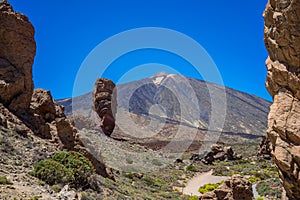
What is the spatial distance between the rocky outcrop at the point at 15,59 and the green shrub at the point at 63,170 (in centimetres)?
458

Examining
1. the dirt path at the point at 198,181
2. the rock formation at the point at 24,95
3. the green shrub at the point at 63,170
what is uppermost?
the rock formation at the point at 24,95

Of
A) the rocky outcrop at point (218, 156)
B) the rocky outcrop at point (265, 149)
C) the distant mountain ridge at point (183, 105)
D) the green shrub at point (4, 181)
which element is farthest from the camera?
the distant mountain ridge at point (183, 105)

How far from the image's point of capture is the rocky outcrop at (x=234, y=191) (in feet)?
38.3

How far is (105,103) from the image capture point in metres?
40.7

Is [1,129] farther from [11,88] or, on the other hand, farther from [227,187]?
[227,187]

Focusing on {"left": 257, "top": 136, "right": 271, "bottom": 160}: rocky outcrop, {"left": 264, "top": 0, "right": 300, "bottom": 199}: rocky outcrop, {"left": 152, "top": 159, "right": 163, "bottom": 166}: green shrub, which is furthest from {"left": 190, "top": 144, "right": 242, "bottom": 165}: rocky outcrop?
{"left": 264, "top": 0, "right": 300, "bottom": 199}: rocky outcrop

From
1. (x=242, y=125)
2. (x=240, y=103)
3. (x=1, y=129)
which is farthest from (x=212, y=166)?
(x=240, y=103)

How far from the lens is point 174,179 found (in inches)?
1115

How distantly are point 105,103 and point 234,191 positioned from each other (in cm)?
3069

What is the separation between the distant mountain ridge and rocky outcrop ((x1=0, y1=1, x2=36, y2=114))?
320 feet

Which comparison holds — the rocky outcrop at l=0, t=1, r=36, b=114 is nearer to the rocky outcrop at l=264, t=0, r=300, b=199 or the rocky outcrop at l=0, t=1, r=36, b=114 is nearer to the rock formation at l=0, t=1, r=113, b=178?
the rock formation at l=0, t=1, r=113, b=178

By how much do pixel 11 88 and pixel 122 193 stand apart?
8.41 meters

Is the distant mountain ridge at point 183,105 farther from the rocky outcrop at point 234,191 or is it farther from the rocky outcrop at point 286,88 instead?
the rocky outcrop at point 286,88

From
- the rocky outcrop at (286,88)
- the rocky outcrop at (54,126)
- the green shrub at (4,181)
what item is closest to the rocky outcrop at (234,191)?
the rocky outcrop at (286,88)
